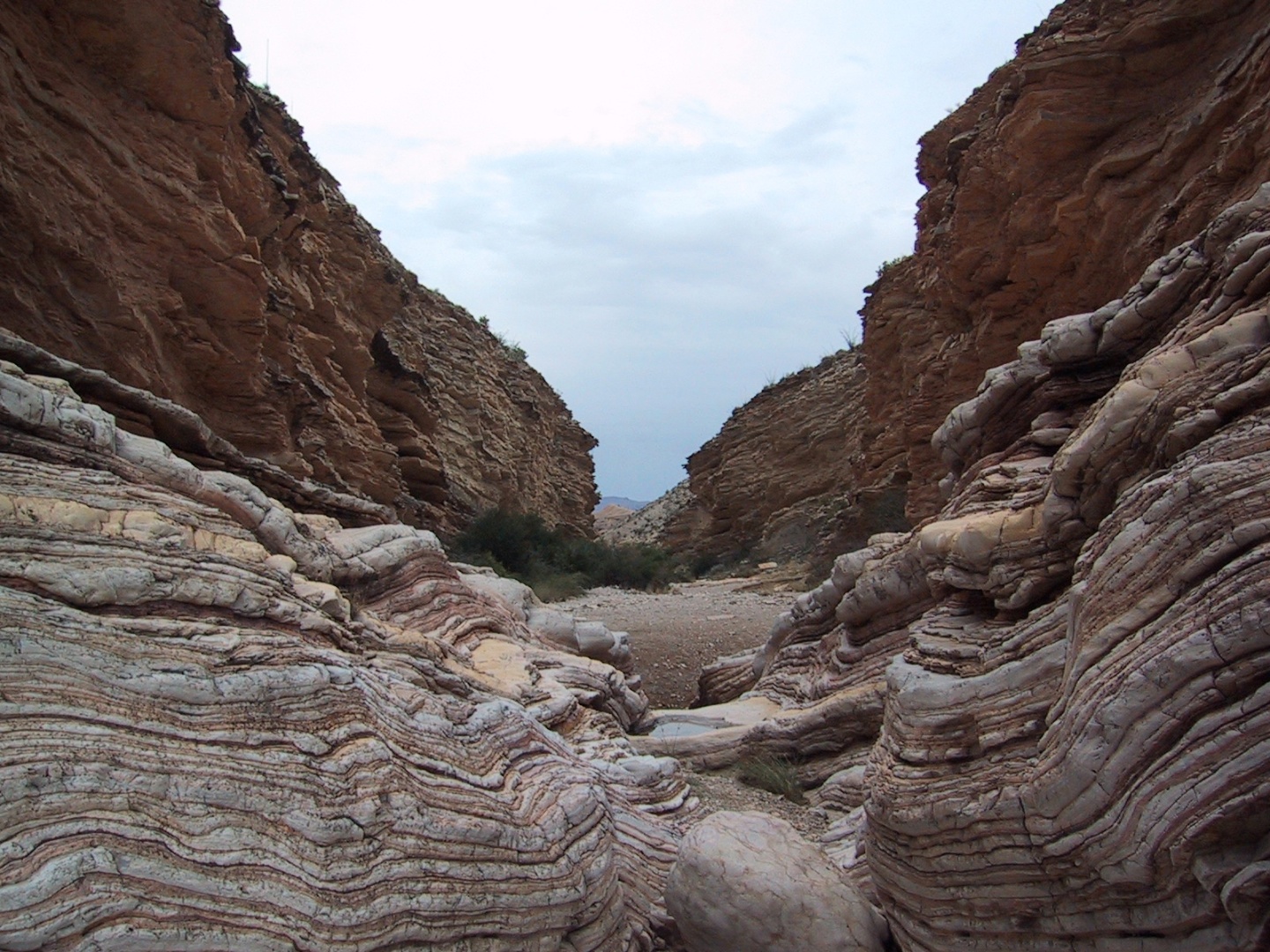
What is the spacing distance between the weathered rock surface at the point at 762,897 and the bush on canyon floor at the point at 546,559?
13.6m

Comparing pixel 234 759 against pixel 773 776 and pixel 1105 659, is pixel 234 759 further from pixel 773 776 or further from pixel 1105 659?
pixel 773 776

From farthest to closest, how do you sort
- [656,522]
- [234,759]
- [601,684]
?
[656,522] < [601,684] < [234,759]

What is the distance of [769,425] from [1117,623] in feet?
96.0

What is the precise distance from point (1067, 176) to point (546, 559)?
47.1 feet

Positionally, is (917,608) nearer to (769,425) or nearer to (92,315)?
(92,315)

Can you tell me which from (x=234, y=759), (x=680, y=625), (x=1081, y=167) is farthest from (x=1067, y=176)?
(x=234, y=759)

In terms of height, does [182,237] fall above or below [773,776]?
above

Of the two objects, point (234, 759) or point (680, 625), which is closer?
point (234, 759)

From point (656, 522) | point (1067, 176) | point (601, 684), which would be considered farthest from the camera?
point (656, 522)

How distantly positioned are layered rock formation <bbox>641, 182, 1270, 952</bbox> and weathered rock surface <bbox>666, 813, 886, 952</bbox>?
24cm

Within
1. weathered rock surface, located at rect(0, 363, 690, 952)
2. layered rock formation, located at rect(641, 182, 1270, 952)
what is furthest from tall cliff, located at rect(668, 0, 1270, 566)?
weathered rock surface, located at rect(0, 363, 690, 952)

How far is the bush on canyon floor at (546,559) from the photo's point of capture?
17.8m

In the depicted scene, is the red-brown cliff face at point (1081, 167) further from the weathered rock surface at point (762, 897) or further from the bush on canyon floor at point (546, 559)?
the bush on canyon floor at point (546, 559)

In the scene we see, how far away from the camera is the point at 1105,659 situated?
2.41m
